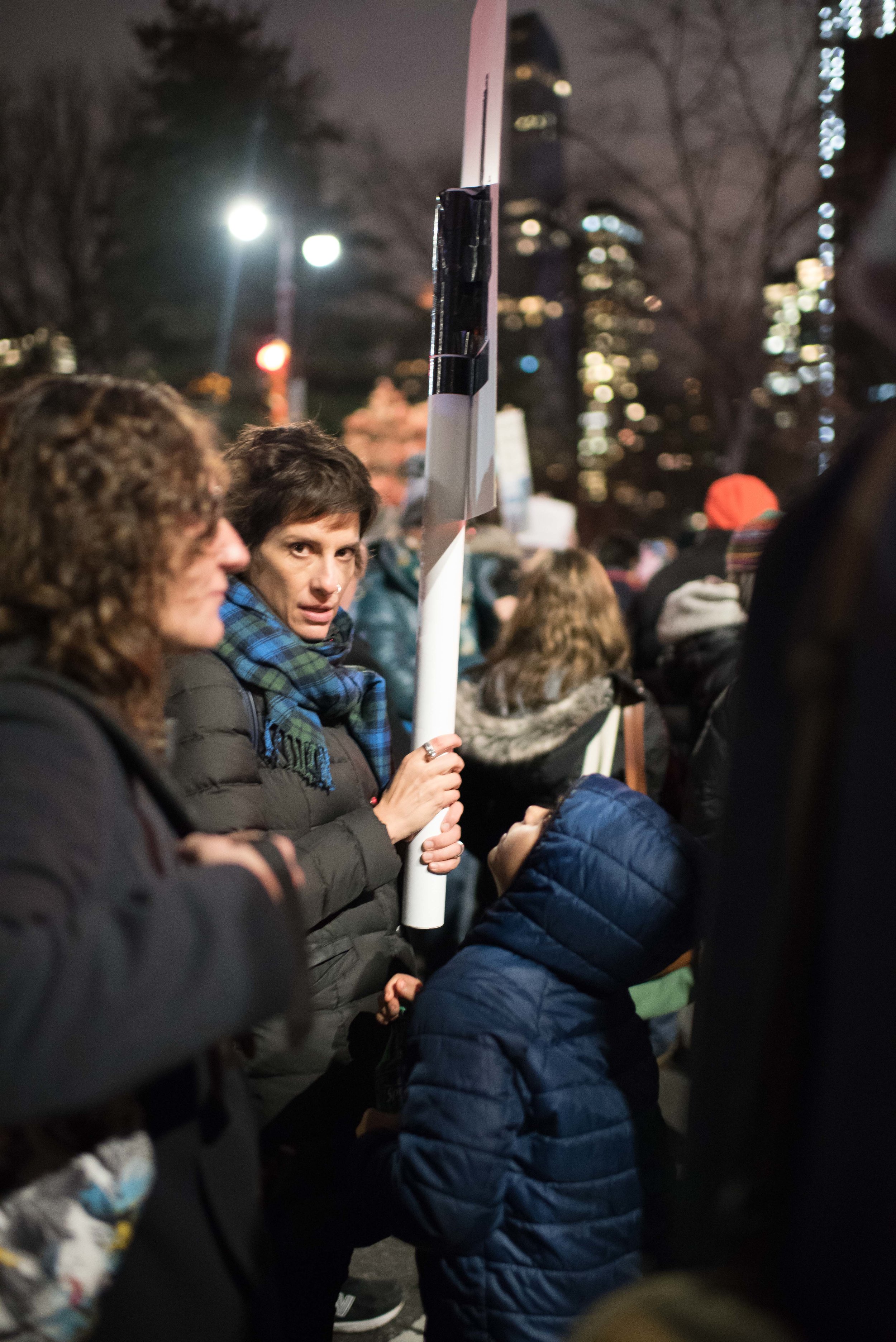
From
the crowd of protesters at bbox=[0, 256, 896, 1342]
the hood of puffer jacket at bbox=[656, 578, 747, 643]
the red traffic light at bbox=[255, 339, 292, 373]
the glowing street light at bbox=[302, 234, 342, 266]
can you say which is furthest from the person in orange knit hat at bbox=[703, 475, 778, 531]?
the glowing street light at bbox=[302, 234, 342, 266]

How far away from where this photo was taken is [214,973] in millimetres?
1200

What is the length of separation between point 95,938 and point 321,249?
13.0 m

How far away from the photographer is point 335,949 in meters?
2.19

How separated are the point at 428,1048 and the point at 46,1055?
968mm

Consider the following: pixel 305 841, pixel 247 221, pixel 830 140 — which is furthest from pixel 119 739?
pixel 830 140

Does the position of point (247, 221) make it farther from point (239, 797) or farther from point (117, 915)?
point (117, 915)

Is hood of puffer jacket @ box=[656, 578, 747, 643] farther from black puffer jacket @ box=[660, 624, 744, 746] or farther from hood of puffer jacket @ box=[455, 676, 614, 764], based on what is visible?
hood of puffer jacket @ box=[455, 676, 614, 764]

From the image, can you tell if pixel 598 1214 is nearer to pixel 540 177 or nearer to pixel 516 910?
pixel 516 910

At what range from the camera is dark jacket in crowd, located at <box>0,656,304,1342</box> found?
110 centimetres

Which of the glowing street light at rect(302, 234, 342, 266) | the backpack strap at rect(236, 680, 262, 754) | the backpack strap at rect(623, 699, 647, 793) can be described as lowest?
the backpack strap at rect(623, 699, 647, 793)

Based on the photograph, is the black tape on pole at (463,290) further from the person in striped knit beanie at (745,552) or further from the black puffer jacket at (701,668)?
the person in striped knit beanie at (745,552)

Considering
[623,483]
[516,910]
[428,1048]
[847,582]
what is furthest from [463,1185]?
[623,483]

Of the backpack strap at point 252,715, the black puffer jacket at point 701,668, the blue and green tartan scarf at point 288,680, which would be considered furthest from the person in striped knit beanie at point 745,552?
the backpack strap at point 252,715

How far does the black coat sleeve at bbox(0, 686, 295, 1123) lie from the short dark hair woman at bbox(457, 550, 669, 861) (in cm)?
250
